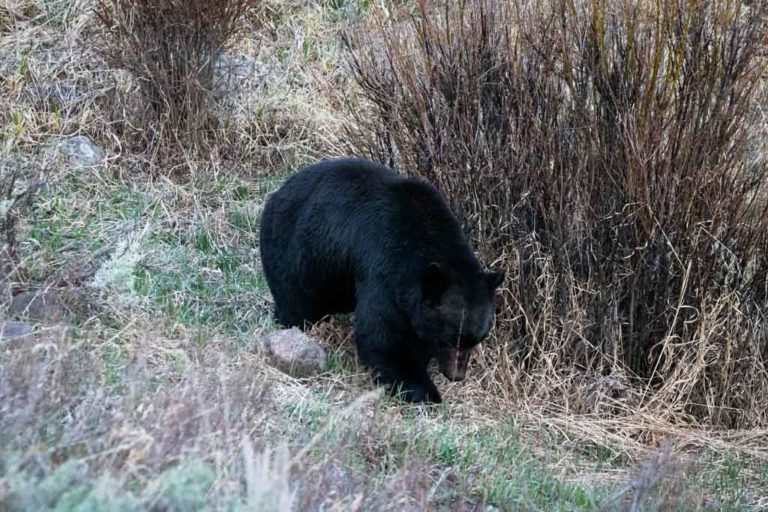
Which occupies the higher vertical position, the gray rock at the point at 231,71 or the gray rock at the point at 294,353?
the gray rock at the point at 231,71

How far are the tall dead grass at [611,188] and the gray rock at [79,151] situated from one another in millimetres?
3299

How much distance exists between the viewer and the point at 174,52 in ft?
29.9

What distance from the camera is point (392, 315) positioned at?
21.2ft

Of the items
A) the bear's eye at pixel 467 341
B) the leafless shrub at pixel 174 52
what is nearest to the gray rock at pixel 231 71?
the leafless shrub at pixel 174 52

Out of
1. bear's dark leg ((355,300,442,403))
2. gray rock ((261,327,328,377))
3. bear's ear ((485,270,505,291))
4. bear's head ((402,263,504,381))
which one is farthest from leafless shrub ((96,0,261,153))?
bear's ear ((485,270,505,291))

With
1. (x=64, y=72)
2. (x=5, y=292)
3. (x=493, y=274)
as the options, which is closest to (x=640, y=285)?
(x=493, y=274)

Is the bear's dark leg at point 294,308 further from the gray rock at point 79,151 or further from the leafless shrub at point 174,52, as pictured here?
the gray rock at point 79,151

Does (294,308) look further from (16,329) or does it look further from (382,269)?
(16,329)

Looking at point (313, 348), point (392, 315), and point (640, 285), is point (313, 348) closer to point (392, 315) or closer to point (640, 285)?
point (392, 315)

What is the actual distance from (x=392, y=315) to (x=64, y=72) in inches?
217

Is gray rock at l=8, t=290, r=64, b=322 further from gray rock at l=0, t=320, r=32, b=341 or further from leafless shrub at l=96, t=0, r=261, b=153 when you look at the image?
leafless shrub at l=96, t=0, r=261, b=153

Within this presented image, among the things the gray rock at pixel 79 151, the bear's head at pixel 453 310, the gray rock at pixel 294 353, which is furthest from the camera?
the gray rock at pixel 79 151

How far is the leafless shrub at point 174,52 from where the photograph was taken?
896 centimetres

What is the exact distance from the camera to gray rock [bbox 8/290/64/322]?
20.4ft
